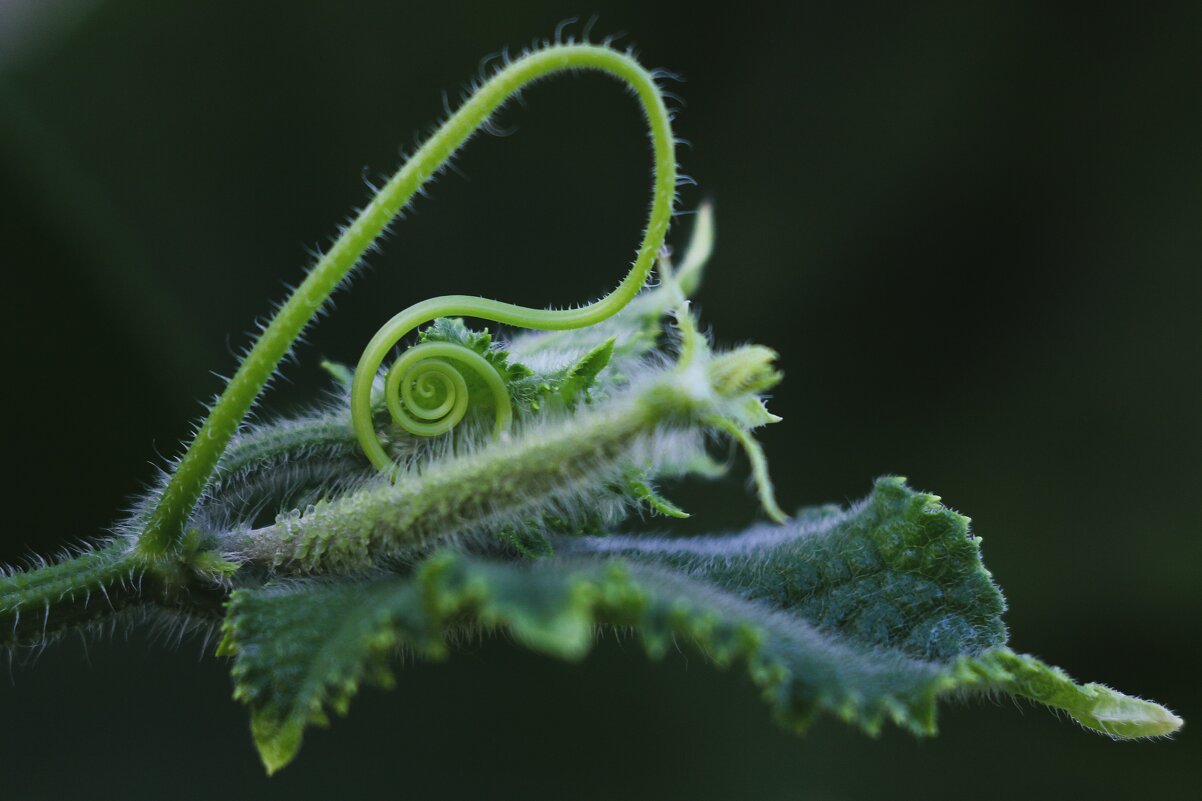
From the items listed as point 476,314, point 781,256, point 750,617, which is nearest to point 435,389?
point 476,314

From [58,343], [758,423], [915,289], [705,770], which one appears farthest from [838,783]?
[58,343]

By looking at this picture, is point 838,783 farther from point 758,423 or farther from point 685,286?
point 758,423

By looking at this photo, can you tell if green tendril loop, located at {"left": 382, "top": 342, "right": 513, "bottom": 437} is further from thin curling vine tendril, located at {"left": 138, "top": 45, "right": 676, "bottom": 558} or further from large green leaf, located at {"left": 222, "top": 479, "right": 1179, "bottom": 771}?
large green leaf, located at {"left": 222, "top": 479, "right": 1179, "bottom": 771}

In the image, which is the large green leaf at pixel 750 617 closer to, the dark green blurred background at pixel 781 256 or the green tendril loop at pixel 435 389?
the green tendril loop at pixel 435 389

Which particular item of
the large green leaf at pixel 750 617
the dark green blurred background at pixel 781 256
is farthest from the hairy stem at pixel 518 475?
the dark green blurred background at pixel 781 256

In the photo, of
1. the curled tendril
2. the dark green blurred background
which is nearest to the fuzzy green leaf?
the curled tendril

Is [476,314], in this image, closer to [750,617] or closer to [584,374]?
[584,374]
